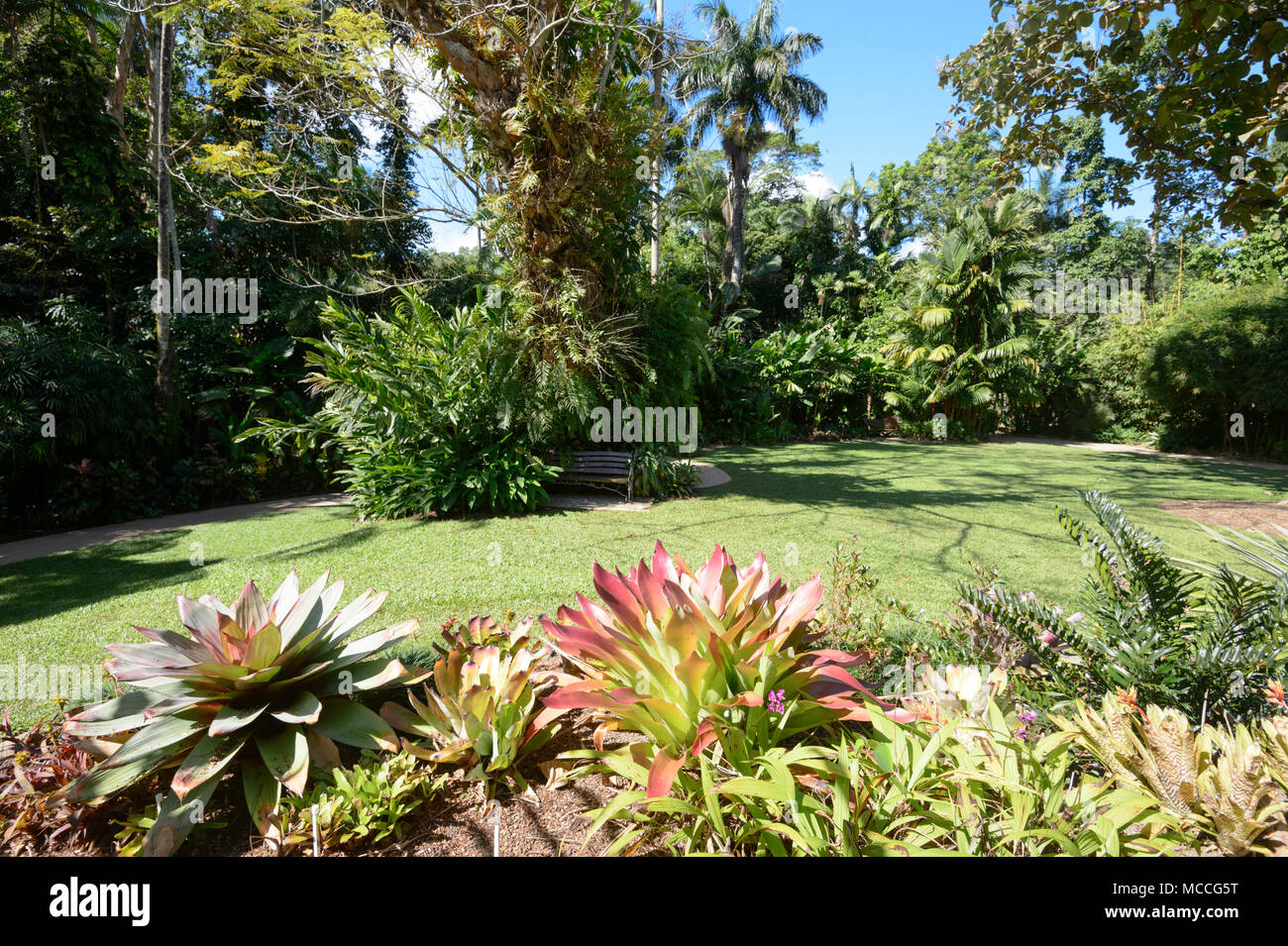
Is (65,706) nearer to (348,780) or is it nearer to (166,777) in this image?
(166,777)

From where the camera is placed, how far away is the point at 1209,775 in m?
1.41

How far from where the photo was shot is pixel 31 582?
524cm

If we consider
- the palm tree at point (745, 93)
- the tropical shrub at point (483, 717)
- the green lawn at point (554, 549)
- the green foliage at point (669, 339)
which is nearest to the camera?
the tropical shrub at point (483, 717)

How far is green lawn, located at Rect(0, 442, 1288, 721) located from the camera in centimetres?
435

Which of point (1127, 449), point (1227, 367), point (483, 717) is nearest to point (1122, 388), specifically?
point (1127, 449)

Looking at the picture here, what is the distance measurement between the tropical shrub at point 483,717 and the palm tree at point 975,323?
17691 millimetres

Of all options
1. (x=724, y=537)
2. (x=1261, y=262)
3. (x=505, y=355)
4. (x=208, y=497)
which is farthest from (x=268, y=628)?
(x=1261, y=262)

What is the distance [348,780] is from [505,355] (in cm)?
678

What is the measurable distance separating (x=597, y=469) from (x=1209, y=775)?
24.5 feet

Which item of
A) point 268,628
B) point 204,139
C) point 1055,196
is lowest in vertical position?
point 268,628

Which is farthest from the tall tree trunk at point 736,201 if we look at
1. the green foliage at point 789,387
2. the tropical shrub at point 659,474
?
the tropical shrub at point 659,474

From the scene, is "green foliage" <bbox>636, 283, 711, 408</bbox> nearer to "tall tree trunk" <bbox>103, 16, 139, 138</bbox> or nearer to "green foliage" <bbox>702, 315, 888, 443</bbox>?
"green foliage" <bbox>702, 315, 888, 443</bbox>

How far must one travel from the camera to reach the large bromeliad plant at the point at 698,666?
5.65ft

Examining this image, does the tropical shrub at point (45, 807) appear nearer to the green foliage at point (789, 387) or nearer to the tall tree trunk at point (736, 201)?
the green foliage at point (789, 387)
